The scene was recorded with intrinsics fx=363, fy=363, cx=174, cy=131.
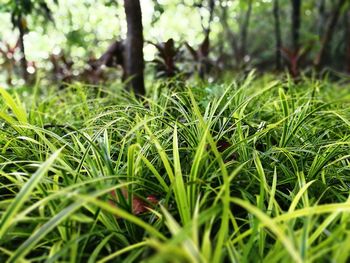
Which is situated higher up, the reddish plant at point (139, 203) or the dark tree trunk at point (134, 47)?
the dark tree trunk at point (134, 47)

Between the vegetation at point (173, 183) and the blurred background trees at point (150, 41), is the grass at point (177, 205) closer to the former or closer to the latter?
the vegetation at point (173, 183)

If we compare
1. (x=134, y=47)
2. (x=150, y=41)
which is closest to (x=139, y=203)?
(x=134, y=47)

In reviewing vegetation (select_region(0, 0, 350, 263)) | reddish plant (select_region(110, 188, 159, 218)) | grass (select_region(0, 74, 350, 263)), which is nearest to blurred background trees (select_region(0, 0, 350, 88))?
vegetation (select_region(0, 0, 350, 263))

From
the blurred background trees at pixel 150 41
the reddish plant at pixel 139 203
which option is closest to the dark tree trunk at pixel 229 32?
the blurred background trees at pixel 150 41

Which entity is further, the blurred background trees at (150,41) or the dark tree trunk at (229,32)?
the dark tree trunk at (229,32)

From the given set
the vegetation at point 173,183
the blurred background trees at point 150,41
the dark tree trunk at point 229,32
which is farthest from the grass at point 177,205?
the dark tree trunk at point 229,32

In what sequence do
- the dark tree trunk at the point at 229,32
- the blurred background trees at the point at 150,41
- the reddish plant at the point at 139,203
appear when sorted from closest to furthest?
the reddish plant at the point at 139,203
the blurred background trees at the point at 150,41
the dark tree trunk at the point at 229,32

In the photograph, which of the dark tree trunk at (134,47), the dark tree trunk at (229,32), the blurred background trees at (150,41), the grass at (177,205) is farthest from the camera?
the dark tree trunk at (229,32)

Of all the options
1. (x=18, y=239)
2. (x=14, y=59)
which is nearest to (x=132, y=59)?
(x=18, y=239)

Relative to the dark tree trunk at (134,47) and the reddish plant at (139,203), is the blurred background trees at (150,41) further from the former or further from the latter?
the reddish plant at (139,203)

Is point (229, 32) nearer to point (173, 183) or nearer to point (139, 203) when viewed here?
point (139, 203)
